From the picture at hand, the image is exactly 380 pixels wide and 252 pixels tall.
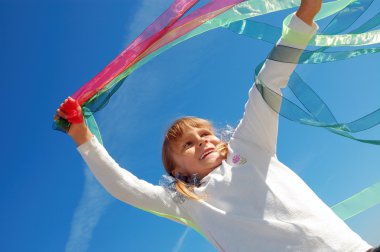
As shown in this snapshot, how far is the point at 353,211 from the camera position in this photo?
3609 mm

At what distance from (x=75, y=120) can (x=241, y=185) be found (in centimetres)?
138

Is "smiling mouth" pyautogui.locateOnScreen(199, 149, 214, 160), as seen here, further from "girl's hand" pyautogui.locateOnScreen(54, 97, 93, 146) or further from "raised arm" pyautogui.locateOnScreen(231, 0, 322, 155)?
"girl's hand" pyautogui.locateOnScreen(54, 97, 93, 146)

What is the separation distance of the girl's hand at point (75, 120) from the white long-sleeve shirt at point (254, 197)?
7 cm

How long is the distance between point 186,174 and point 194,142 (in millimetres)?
264

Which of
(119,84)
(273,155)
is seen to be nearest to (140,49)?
(119,84)

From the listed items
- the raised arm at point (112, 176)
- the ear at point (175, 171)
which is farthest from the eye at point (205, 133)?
the raised arm at point (112, 176)

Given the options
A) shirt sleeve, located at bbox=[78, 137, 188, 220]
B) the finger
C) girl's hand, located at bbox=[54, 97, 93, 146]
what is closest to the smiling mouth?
shirt sleeve, located at bbox=[78, 137, 188, 220]

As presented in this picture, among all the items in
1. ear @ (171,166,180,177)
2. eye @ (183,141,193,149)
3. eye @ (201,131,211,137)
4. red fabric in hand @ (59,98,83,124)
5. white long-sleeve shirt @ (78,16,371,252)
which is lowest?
white long-sleeve shirt @ (78,16,371,252)

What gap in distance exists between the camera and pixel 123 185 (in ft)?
11.4

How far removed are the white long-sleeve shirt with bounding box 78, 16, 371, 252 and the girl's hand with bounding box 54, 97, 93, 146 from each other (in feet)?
0.22

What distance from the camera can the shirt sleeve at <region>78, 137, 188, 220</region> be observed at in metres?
3.47

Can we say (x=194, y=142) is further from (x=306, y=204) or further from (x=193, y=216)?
(x=306, y=204)

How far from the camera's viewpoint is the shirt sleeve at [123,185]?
3469 mm

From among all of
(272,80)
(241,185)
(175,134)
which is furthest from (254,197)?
(175,134)
